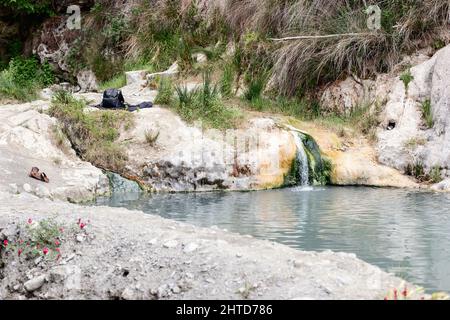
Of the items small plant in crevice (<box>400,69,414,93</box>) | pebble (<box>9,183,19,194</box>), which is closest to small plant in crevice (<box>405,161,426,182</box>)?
small plant in crevice (<box>400,69,414,93</box>)

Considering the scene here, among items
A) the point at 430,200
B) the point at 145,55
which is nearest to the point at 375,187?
the point at 430,200

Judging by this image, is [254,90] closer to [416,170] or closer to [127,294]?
[416,170]

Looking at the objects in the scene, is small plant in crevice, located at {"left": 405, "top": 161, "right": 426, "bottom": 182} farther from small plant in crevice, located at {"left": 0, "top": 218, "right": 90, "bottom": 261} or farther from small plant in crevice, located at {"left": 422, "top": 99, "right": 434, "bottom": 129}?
small plant in crevice, located at {"left": 0, "top": 218, "right": 90, "bottom": 261}

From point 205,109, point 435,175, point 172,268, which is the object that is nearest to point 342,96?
point 205,109

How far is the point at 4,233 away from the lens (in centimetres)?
647

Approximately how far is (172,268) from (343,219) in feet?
11.8

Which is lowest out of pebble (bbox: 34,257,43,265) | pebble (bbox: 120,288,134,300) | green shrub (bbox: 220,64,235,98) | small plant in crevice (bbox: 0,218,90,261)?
pebble (bbox: 34,257,43,265)

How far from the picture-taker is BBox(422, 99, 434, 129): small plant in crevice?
12320mm

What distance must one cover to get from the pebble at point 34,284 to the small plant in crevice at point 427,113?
8.43 metres

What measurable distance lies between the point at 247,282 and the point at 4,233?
266 centimetres

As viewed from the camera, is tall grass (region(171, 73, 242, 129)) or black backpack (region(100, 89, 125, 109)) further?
black backpack (region(100, 89, 125, 109))

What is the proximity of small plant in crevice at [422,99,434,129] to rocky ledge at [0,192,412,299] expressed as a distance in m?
6.85

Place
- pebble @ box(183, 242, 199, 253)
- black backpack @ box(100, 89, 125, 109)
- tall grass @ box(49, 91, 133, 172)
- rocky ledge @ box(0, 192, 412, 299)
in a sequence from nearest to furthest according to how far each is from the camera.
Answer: rocky ledge @ box(0, 192, 412, 299), pebble @ box(183, 242, 199, 253), tall grass @ box(49, 91, 133, 172), black backpack @ box(100, 89, 125, 109)

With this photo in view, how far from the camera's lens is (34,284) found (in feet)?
18.5
